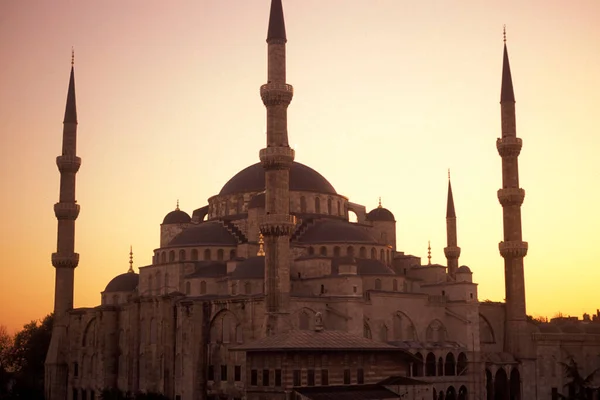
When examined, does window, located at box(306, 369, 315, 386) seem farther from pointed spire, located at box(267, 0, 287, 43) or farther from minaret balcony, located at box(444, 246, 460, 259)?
minaret balcony, located at box(444, 246, 460, 259)

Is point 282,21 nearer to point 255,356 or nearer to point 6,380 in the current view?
point 255,356

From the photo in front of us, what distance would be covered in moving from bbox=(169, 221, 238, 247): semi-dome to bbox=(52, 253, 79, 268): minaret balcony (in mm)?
4858

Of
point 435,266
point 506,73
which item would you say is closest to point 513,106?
point 506,73

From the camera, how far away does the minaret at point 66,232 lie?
42594 millimetres

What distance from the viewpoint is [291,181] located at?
43.6m

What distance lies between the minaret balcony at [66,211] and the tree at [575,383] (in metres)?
23.2

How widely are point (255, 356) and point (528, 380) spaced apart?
49.6ft

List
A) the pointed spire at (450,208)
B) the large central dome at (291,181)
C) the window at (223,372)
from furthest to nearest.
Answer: the pointed spire at (450,208) < the large central dome at (291,181) < the window at (223,372)

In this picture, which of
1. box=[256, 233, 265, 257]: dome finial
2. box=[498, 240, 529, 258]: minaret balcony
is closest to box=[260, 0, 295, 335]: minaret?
box=[256, 233, 265, 257]: dome finial

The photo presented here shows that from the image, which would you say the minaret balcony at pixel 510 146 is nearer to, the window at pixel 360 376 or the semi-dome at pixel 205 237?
the semi-dome at pixel 205 237

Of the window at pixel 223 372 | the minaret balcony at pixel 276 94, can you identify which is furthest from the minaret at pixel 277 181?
the window at pixel 223 372

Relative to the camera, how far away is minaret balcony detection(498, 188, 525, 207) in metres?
40.2

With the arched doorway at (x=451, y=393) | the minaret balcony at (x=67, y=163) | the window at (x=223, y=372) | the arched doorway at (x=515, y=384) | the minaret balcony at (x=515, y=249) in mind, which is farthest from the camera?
the minaret balcony at (x=67, y=163)

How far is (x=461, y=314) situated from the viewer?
38.3 metres
